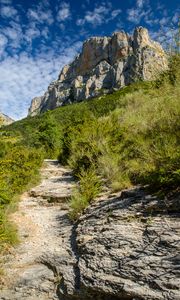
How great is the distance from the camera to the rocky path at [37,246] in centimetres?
604

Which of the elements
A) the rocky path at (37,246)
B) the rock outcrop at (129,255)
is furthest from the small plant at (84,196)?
the rock outcrop at (129,255)

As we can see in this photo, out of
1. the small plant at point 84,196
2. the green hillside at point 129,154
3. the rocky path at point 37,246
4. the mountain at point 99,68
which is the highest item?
the mountain at point 99,68

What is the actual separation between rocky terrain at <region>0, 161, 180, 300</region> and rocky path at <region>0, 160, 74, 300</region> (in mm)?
18

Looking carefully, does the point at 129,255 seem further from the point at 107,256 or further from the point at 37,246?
the point at 37,246

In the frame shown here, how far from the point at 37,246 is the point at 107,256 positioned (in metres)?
2.47

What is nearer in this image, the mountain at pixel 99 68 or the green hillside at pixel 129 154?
the green hillside at pixel 129 154

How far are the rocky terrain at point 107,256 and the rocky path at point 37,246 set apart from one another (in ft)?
0.06

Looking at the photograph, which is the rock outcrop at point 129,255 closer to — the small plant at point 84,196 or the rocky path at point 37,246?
the rocky path at point 37,246

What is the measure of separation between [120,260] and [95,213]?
2342 mm

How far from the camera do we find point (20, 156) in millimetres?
16094

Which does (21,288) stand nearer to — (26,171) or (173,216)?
(173,216)

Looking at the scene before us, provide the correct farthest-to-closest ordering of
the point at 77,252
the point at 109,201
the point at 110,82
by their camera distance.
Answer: the point at 110,82 < the point at 109,201 < the point at 77,252

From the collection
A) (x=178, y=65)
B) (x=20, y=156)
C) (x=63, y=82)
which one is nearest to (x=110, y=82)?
(x=63, y=82)

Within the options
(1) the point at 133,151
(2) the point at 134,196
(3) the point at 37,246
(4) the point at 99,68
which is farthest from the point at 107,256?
(4) the point at 99,68
